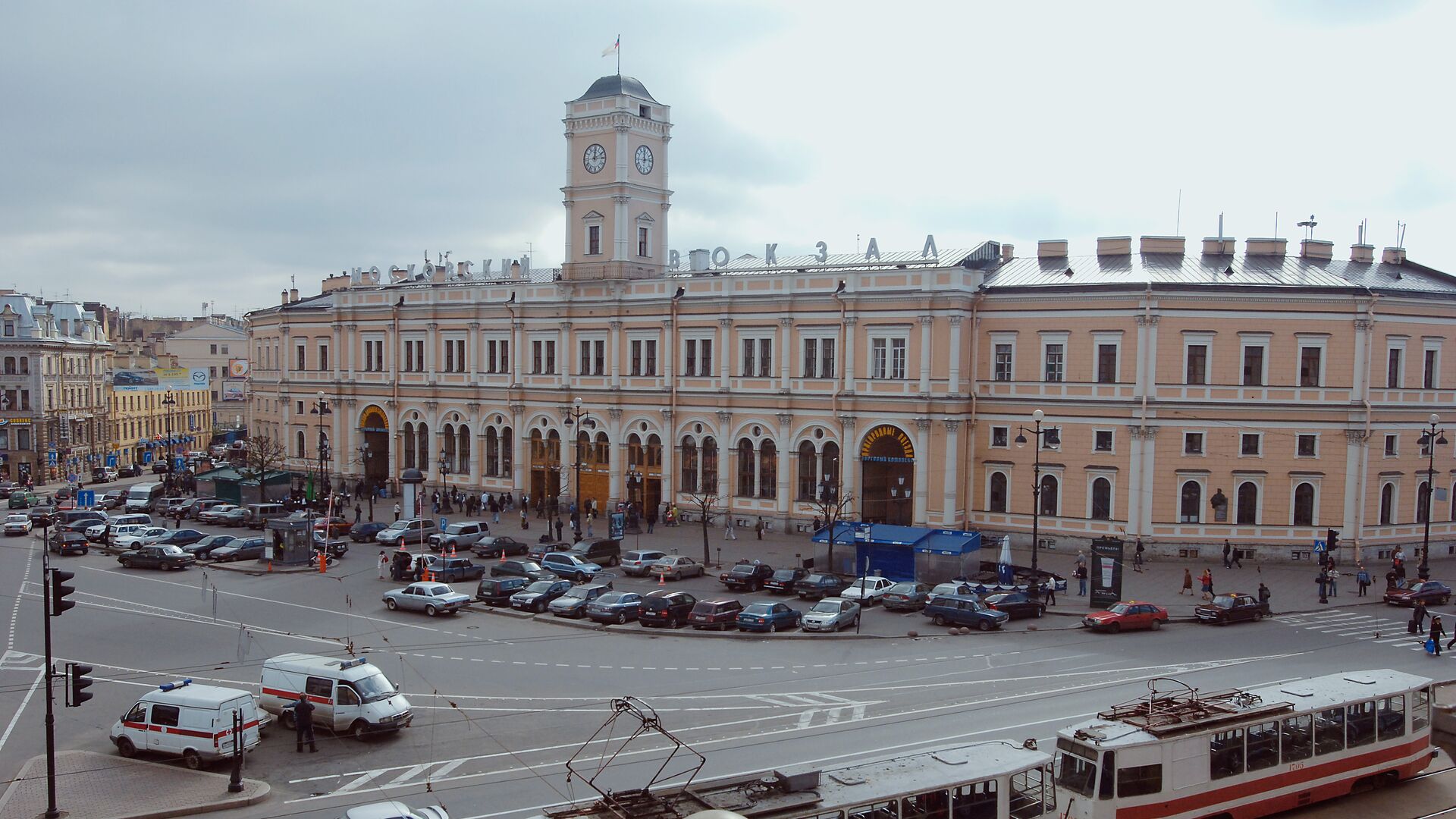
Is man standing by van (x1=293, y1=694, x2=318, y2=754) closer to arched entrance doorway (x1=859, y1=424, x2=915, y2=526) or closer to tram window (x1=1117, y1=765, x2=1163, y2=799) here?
tram window (x1=1117, y1=765, x2=1163, y2=799)

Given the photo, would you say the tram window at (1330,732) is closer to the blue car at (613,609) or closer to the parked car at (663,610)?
the parked car at (663,610)

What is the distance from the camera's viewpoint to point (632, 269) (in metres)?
67.2

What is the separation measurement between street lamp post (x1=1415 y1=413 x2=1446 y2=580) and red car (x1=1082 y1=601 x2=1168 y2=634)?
1457 cm

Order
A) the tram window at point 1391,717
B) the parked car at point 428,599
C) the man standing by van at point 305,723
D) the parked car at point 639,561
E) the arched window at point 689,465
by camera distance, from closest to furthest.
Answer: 1. the tram window at point 1391,717
2. the man standing by van at point 305,723
3. the parked car at point 428,599
4. the parked car at point 639,561
5. the arched window at point 689,465

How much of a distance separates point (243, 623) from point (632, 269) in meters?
35.2

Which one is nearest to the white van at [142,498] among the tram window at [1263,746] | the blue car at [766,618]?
the blue car at [766,618]

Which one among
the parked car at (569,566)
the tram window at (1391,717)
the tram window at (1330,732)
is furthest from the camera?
the parked car at (569,566)

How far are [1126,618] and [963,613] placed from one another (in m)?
5.47

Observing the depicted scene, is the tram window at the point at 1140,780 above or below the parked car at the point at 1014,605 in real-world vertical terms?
above

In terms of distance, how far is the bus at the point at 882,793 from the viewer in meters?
15.0

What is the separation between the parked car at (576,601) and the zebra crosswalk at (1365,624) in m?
24.6

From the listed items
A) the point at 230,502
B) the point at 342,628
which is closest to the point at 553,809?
the point at 342,628

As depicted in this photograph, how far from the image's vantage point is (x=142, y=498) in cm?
7106

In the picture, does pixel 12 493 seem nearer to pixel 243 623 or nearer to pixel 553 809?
pixel 243 623
